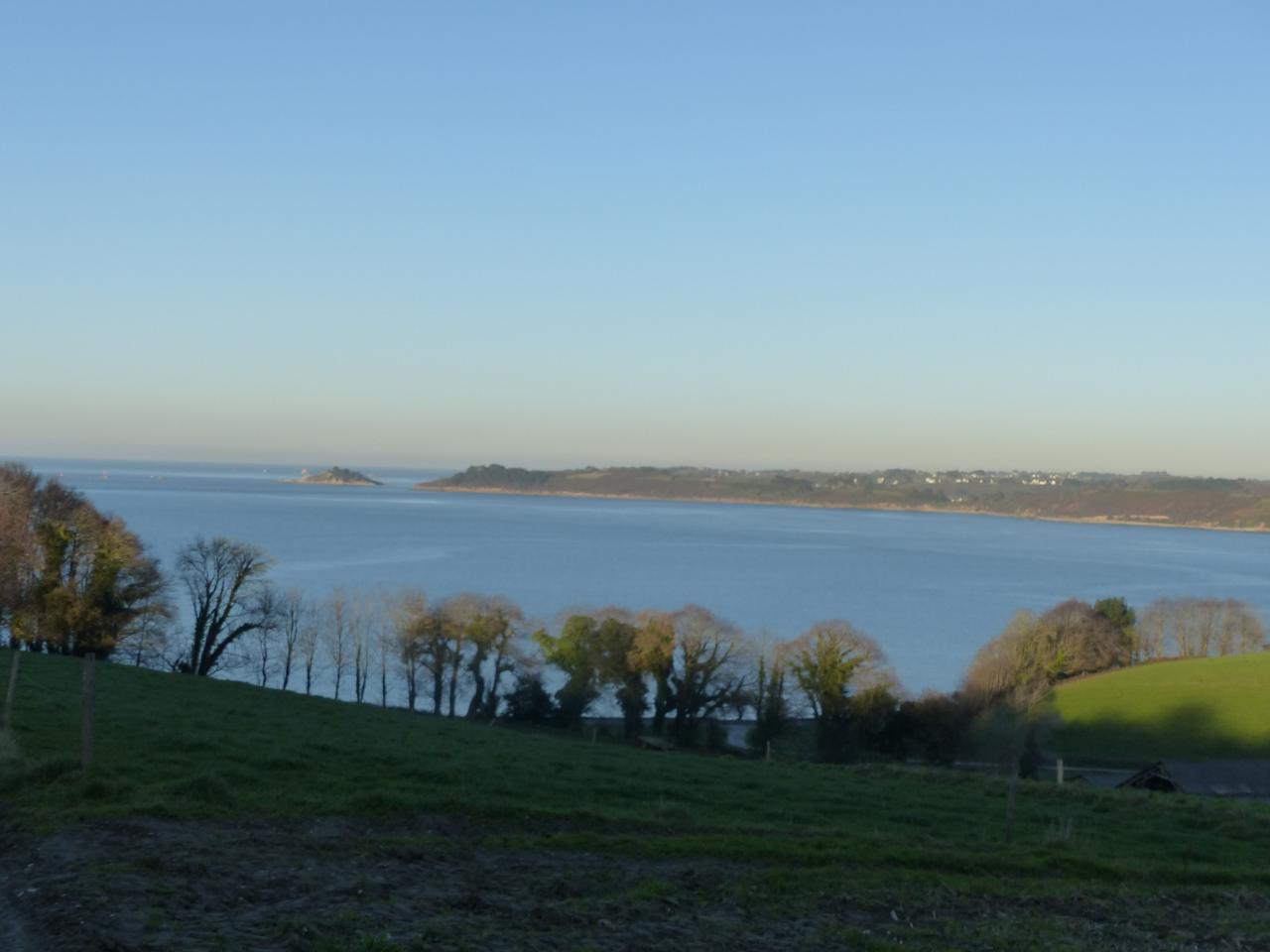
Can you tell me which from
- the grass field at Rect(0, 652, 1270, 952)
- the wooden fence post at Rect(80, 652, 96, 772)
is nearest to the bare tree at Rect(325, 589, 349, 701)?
the grass field at Rect(0, 652, 1270, 952)

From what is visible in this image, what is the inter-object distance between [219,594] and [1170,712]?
35857 millimetres

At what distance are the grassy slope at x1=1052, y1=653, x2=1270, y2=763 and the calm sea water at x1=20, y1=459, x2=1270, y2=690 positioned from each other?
795 cm

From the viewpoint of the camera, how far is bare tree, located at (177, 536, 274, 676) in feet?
142

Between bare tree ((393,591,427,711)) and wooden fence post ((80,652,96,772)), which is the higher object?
wooden fence post ((80,652,96,772))

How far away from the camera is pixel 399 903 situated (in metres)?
8.41

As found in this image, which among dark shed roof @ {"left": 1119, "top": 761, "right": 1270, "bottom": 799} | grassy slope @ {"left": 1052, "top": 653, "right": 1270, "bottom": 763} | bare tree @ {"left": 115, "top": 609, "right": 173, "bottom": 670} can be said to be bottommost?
grassy slope @ {"left": 1052, "top": 653, "right": 1270, "bottom": 763}

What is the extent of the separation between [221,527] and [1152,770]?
109m

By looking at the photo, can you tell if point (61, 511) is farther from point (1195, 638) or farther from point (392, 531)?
point (392, 531)

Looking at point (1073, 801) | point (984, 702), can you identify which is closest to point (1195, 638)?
point (984, 702)

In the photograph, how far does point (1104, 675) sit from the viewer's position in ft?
173

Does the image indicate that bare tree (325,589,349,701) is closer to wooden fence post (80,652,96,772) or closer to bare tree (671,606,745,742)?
bare tree (671,606,745,742)

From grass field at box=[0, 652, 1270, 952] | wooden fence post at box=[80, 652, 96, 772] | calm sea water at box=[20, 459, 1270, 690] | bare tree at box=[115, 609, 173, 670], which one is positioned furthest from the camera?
calm sea water at box=[20, 459, 1270, 690]

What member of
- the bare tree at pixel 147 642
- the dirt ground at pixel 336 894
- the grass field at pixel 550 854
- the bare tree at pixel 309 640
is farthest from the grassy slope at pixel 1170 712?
the dirt ground at pixel 336 894

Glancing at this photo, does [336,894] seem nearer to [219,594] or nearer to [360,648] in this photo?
[219,594]
